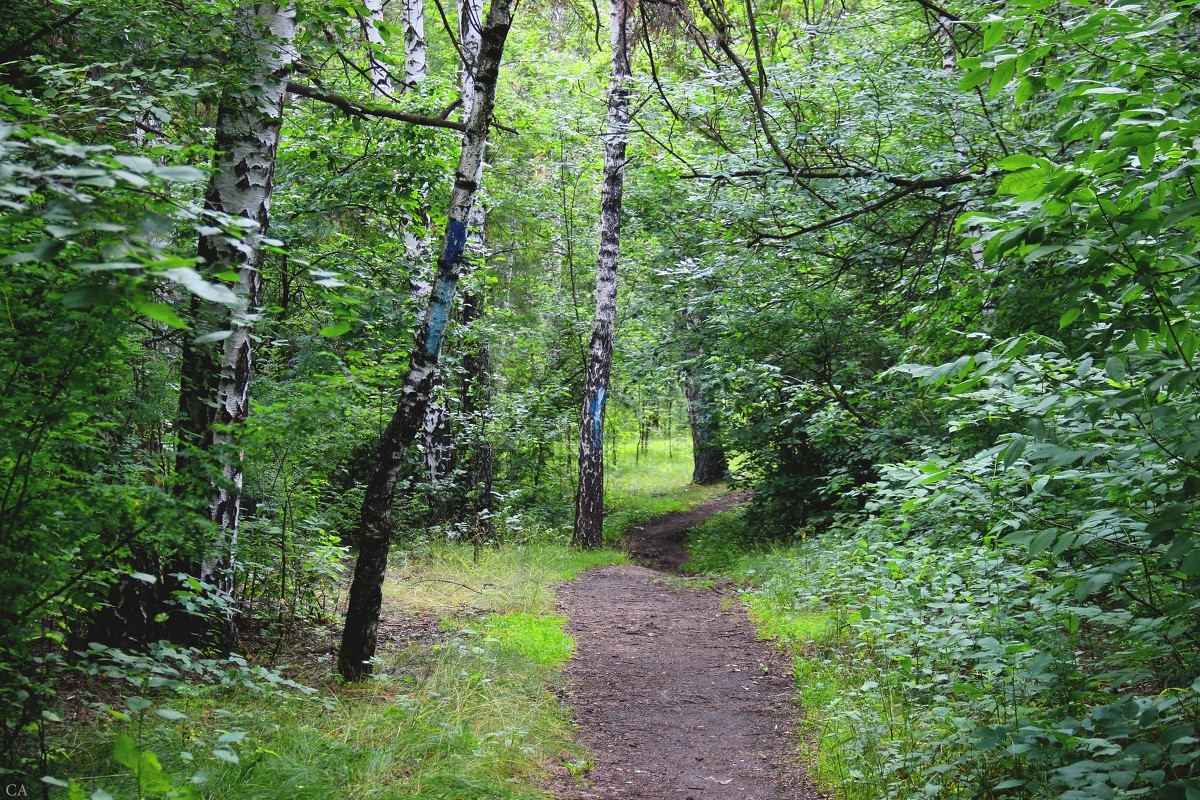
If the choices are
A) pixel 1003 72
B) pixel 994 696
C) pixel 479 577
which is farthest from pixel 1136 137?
pixel 479 577

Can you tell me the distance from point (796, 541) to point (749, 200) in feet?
17.9

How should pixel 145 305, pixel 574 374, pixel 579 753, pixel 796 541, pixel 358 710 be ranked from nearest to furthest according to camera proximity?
pixel 145 305
pixel 358 710
pixel 579 753
pixel 796 541
pixel 574 374

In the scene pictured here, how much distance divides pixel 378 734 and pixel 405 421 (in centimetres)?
185

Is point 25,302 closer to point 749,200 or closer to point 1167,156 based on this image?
point 1167,156

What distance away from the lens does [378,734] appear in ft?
11.8

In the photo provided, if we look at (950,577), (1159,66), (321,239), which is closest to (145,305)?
(1159,66)

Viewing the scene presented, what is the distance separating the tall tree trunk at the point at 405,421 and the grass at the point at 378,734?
33cm

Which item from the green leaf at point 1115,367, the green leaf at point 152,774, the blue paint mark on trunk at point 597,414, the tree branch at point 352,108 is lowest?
the green leaf at point 152,774

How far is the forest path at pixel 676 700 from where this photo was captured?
3.97 m

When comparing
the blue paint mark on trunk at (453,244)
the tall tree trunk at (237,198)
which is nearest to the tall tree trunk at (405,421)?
the blue paint mark on trunk at (453,244)

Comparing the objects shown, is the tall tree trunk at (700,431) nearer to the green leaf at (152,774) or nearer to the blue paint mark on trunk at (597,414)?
the blue paint mark on trunk at (597,414)

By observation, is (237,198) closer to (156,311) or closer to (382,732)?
(382,732)

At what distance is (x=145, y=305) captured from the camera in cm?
144

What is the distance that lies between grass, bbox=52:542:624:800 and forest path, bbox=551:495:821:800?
34 centimetres
